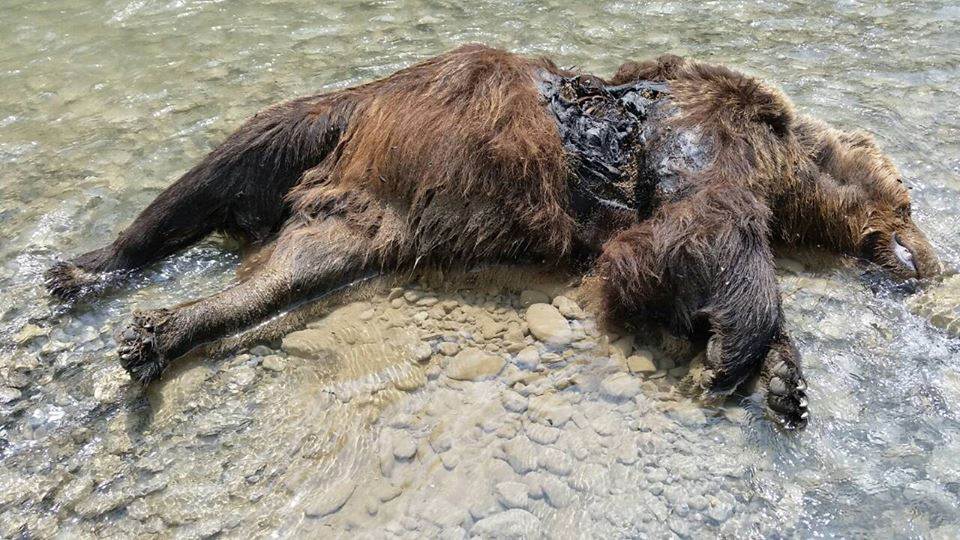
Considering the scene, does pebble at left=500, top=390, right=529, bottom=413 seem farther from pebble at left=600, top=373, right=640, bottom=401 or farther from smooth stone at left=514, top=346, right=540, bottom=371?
pebble at left=600, top=373, right=640, bottom=401

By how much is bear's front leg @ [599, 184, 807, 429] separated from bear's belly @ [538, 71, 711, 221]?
0.19 m

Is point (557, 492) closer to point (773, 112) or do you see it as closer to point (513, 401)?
point (513, 401)

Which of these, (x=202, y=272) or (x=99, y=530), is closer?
(x=99, y=530)

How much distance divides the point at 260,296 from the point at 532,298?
4.28 feet

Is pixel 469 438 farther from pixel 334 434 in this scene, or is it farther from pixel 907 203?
pixel 907 203

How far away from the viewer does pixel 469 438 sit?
301 centimetres

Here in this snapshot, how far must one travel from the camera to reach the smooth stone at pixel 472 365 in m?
3.34

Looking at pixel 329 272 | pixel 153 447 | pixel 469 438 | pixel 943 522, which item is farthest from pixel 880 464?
pixel 153 447


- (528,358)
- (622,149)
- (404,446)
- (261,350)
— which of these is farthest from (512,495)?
(622,149)

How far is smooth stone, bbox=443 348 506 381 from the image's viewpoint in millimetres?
3338

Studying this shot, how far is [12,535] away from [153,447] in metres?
0.54

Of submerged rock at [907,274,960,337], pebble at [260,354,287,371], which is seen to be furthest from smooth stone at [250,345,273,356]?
submerged rock at [907,274,960,337]

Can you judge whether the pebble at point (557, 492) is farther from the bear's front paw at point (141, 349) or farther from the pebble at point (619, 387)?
the bear's front paw at point (141, 349)

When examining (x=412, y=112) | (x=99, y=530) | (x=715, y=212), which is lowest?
(x=99, y=530)
